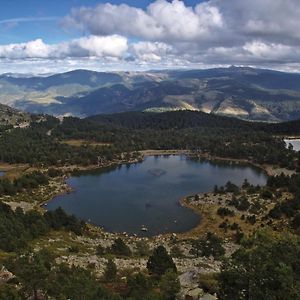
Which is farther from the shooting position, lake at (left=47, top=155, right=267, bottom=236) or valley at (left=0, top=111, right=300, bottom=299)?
lake at (left=47, top=155, right=267, bottom=236)

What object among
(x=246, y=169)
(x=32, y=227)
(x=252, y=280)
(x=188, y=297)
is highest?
(x=252, y=280)

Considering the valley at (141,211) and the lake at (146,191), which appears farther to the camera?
the lake at (146,191)

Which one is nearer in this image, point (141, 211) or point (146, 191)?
point (141, 211)

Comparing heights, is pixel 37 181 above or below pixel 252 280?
below

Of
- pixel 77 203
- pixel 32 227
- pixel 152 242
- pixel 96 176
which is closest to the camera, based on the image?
pixel 32 227

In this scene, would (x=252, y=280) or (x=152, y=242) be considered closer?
(x=252, y=280)

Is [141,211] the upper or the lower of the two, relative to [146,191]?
upper

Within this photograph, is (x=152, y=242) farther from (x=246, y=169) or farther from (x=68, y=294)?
(x=246, y=169)

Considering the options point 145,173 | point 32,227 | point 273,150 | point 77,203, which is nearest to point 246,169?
point 273,150
